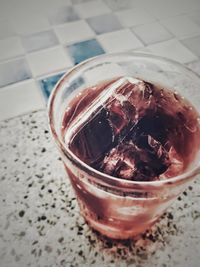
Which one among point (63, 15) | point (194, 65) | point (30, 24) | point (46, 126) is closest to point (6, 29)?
point (30, 24)

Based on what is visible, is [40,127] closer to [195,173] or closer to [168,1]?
[195,173]

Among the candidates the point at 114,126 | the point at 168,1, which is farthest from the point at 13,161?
the point at 168,1

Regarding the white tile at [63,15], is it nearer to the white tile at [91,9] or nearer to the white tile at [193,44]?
the white tile at [91,9]

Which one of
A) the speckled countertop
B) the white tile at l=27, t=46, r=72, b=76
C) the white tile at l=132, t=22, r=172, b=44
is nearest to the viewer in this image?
the speckled countertop

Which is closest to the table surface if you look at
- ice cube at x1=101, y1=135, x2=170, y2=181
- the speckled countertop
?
the speckled countertop

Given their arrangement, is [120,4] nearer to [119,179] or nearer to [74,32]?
[74,32]

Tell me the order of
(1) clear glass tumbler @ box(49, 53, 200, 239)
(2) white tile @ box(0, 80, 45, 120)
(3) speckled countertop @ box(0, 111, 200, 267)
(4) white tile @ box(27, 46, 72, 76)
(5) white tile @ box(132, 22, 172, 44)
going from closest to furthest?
(1) clear glass tumbler @ box(49, 53, 200, 239)
(3) speckled countertop @ box(0, 111, 200, 267)
(2) white tile @ box(0, 80, 45, 120)
(4) white tile @ box(27, 46, 72, 76)
(5) white tile @ box(132, 22, 172, 44)

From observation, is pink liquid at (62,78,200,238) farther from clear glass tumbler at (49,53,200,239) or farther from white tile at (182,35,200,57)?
white tile at (182,35,200,57)
